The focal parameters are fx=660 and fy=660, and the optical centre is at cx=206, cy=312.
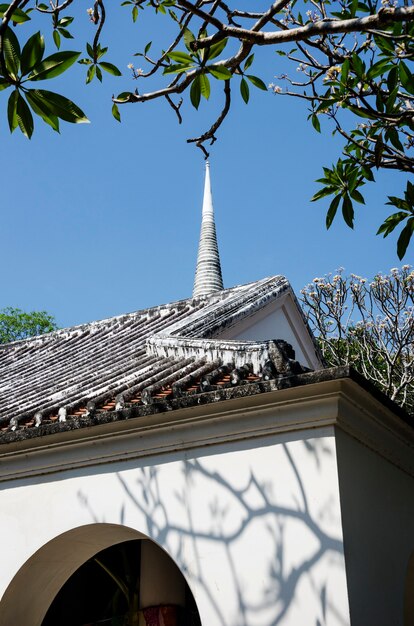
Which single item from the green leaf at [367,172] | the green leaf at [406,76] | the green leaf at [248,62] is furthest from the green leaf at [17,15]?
the green leaf at [367,172]

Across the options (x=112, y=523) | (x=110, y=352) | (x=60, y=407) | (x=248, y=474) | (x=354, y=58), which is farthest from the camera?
(x=110, y=352)

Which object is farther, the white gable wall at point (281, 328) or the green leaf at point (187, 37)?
the white gable wall at point (281, 328)

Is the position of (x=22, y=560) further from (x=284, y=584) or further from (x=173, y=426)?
(x=284, y=584)

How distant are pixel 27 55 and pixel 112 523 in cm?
362

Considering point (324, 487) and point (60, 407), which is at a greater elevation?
point (60, 407)

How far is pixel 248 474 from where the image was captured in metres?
4.59

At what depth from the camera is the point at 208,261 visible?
16203mm

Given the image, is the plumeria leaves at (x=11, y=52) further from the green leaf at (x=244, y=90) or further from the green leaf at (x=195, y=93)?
the green leaf at (x=244, y=90)

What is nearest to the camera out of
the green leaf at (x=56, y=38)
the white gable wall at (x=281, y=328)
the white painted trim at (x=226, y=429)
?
the green leaf at (x=56, y=38)

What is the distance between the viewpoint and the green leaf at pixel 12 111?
255cm

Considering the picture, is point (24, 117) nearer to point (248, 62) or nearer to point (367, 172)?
point (248, 62)

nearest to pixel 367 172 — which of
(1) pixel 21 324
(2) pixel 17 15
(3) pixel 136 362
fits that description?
(2) pixel 17 15

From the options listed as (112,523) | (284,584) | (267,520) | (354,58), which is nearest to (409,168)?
(354,58)

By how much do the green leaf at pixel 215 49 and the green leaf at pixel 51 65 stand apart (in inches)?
32.2
